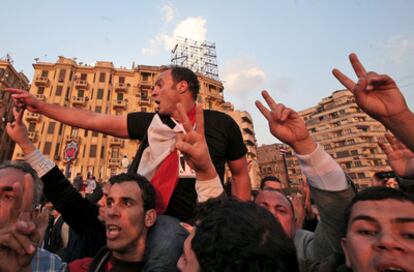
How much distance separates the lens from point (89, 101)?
36.9 m

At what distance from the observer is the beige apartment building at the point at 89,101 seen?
33.3 meters

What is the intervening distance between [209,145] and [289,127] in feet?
3.05

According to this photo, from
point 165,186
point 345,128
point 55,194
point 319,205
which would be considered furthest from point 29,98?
point 345,128

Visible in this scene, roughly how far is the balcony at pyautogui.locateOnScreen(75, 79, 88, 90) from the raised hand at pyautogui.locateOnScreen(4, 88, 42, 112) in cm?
3942

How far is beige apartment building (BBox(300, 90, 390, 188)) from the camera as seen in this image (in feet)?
185

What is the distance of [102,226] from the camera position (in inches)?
102

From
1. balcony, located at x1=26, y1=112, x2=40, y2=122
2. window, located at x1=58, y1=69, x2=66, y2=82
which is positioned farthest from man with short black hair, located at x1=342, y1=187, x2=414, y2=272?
window, located at x1=58, y1=69, x2=66, y2=82

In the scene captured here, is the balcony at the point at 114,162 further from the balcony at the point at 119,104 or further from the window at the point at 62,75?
the window at the point at 62,75

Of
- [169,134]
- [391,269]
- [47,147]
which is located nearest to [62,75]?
[47,147]

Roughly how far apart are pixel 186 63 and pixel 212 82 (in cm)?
636

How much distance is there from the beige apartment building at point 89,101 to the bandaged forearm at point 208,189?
32488 mm

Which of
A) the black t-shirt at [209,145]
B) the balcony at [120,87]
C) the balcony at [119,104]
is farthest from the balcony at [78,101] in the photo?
the black t-shirt at [209,145]

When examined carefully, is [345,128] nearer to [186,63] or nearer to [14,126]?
[186,63]

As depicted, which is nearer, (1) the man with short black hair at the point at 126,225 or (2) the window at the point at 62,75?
(1) the man with short black hair at the point at 126,225
